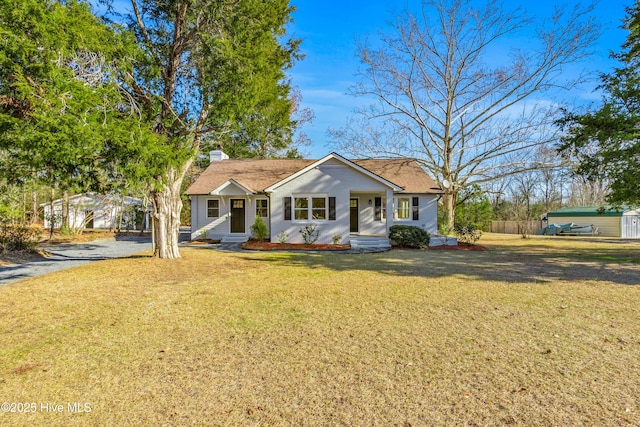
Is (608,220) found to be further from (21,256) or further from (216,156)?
(21,256)

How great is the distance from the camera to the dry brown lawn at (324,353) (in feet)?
9.61

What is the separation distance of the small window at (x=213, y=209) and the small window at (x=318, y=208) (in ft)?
20.3

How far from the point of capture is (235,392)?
3.23m

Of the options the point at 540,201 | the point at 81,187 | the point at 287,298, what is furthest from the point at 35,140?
the point at 540,201

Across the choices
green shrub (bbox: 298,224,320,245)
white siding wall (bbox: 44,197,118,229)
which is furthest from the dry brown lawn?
white siding wall (bbox: 44,197,118,229)

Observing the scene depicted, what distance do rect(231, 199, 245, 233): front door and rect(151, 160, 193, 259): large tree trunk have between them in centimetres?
746

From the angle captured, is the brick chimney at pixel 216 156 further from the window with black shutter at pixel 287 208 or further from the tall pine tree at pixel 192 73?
the tall pine tree at pixel 192 73

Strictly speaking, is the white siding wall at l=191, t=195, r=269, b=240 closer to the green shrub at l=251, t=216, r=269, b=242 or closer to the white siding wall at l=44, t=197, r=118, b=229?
the green shrub at l=251, t=216, r=269, b=242

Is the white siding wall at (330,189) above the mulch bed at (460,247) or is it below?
above

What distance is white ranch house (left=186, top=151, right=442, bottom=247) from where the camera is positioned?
16875mm

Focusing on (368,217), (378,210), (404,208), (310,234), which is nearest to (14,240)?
(310,234)

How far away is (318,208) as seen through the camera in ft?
56.4

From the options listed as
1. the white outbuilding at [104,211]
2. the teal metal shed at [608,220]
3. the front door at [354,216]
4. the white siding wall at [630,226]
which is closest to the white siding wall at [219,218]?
the white outbuilding at [104,211]

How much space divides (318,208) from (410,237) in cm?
476
